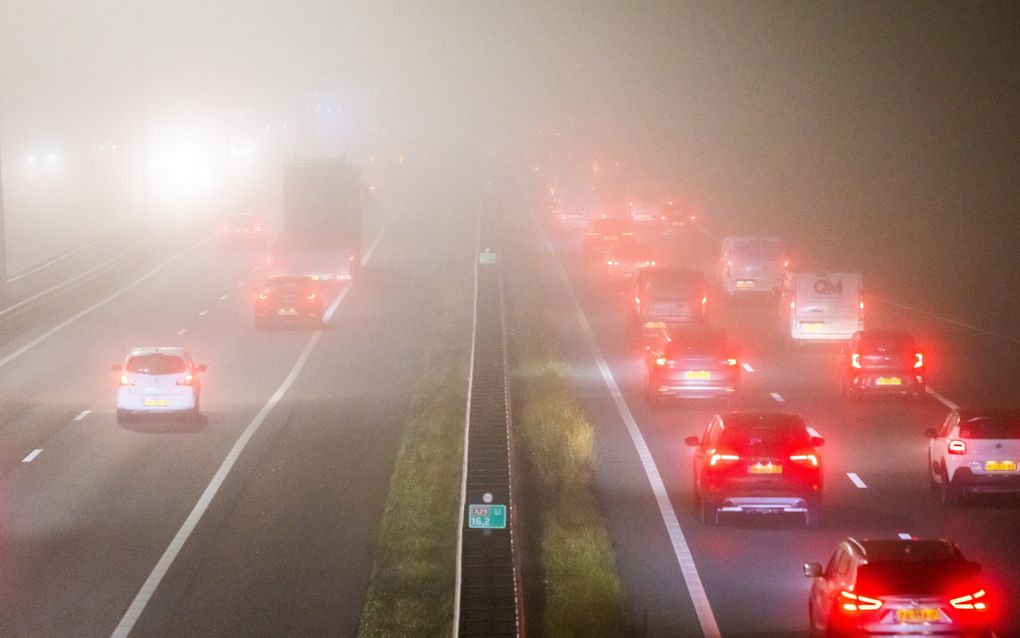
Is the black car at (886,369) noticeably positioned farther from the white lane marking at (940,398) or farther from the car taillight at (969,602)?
the car taillight at (969,602)

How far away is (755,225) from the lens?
93.4m

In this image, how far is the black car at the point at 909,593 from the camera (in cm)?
1383

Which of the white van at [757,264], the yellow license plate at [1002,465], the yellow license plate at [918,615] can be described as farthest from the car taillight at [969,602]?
the white van at [757,264]

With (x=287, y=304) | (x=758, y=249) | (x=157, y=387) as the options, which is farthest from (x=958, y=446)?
(x=758, y=249)

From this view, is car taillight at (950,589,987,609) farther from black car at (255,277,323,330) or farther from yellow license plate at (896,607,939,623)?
black car at (255,277,323,330)

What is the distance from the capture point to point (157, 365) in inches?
1284

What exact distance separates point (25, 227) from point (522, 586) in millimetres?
81673

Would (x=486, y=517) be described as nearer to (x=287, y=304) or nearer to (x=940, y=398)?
(x=940, y=398)

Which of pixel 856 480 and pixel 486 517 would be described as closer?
pixel 486 517

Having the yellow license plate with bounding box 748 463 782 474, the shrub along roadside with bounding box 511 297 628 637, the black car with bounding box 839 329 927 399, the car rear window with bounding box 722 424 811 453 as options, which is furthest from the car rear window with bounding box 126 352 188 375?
the yellow license plate with bounding box 748 463 782 474

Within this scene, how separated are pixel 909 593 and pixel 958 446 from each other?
9.36 metres

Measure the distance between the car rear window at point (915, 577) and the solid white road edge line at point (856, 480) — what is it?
34.8ft

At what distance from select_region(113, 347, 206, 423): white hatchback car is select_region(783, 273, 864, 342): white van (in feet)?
52.9

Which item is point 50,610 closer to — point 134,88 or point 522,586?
point 522,586
